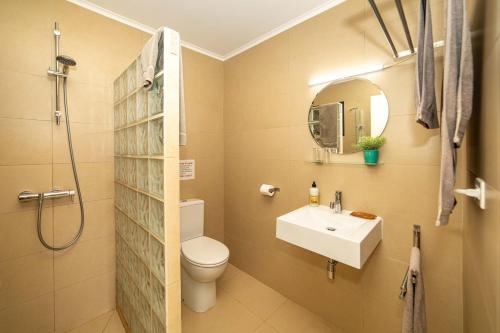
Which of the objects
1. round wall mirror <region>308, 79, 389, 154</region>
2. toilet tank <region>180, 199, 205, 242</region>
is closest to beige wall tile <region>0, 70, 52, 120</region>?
toilet tank <region>180, 199, 205, 242</region>

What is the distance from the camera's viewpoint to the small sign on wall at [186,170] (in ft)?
6.92

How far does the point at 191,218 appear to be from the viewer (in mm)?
1985

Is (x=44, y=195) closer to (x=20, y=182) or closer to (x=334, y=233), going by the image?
(x=20, y=182)

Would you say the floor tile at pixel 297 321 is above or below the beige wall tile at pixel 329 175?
below

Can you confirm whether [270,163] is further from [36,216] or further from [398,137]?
[36,216]

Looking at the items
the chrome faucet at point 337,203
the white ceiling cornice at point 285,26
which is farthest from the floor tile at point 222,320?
the white ceiling cornice at point 285,26

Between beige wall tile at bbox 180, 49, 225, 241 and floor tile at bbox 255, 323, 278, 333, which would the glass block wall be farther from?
floor tile at bbox 255, 323, 278, 333

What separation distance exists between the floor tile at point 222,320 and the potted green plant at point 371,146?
4.79 ft

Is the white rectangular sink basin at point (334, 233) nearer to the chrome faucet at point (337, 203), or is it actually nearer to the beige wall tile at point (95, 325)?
the chrome faucet at point (337, 203)

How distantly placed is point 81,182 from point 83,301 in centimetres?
92

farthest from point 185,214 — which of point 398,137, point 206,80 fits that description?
point 398,137

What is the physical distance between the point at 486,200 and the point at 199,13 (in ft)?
6.68

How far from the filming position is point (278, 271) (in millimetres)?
1947

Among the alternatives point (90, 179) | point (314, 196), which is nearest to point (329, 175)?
point (314, 196)
